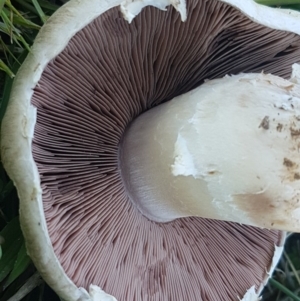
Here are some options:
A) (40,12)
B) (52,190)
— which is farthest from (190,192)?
(40,12)

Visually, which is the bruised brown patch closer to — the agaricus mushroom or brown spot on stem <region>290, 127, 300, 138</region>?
the agaricus mushroom

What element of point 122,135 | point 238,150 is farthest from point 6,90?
point 238,150

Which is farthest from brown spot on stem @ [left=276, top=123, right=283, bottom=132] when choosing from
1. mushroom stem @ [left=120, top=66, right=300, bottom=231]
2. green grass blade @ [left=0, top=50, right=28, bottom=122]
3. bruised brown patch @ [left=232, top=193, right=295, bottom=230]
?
green grass blade @ [left=0, top=50, right=28, bottom=122]

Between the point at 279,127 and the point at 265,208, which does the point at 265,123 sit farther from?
the point at 265,208

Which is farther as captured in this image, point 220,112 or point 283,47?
point 283,47

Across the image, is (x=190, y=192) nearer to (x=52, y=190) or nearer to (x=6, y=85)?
(x=52, y=190)

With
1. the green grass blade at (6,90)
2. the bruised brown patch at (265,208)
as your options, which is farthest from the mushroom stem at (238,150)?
the green grass blade at (6,90)

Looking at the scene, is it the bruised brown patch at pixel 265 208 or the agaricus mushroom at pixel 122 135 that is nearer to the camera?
the agaricus mushroom at pixel 122 135

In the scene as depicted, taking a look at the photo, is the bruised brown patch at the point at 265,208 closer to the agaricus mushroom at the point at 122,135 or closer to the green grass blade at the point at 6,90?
the agaricus mushroom at the point at 122,135
